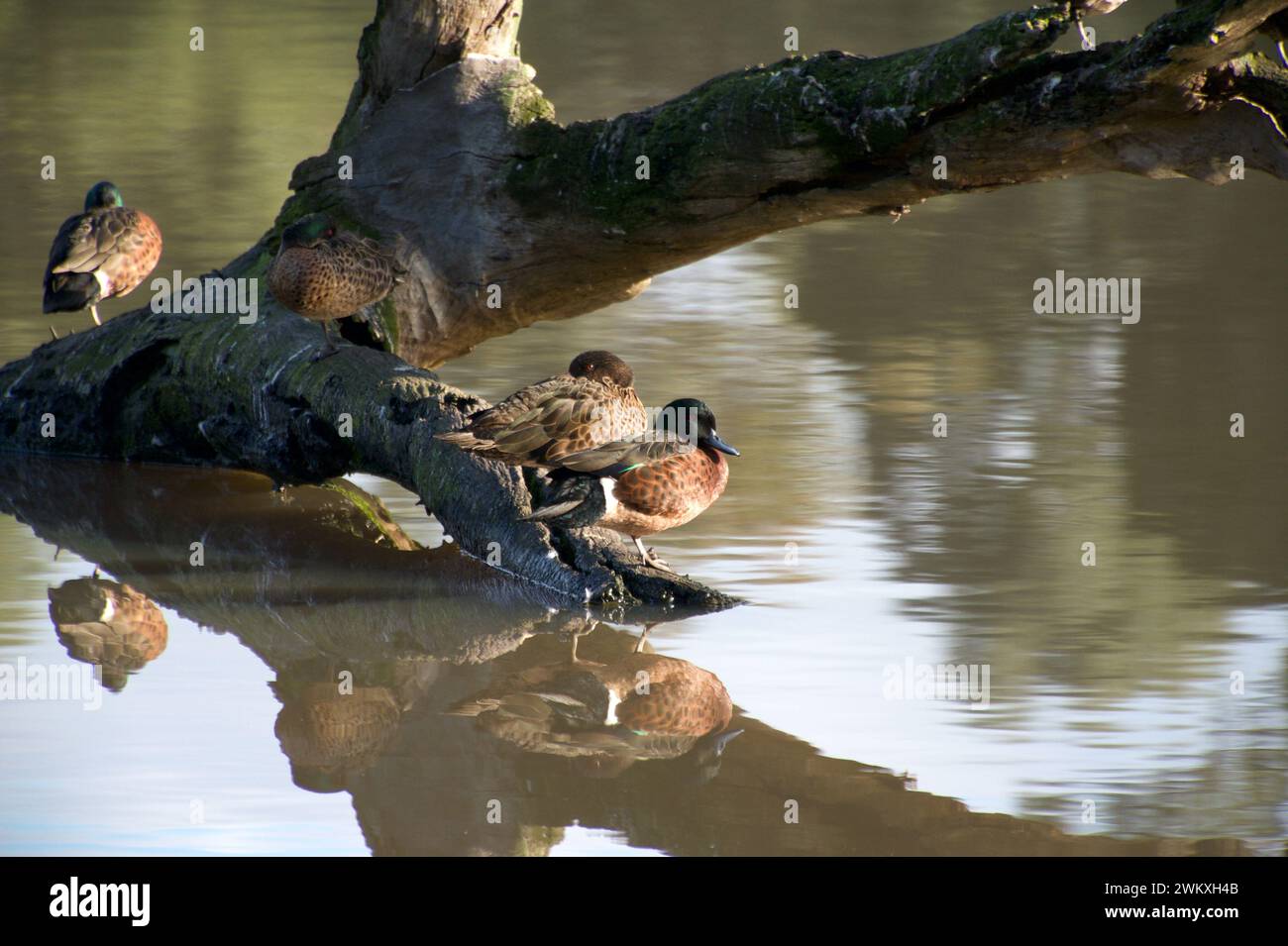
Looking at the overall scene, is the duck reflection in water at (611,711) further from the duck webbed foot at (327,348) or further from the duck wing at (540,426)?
the duck webbed foot at (327,348)

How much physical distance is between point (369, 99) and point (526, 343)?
228 cm

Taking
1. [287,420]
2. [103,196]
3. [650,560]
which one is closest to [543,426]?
[650,560]

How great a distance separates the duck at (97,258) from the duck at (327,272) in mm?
1560

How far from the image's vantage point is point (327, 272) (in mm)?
7758

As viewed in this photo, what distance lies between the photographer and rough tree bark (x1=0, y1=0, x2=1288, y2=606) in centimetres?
656

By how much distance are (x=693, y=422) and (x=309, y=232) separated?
7.22 feet

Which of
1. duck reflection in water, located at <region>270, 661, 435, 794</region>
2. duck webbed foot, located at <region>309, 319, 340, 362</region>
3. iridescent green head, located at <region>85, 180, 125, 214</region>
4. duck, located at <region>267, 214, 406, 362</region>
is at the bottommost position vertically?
duck reflection in water, located at <region>270, 661, 435, 794</region>

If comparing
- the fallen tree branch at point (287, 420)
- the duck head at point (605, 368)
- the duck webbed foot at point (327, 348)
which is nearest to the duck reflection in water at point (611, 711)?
the fallen tree branch at point (287, 420)

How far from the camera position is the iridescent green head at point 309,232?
8.01 meters

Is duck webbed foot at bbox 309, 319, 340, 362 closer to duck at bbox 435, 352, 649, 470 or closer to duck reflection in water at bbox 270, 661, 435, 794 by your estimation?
duck at bbox 435, 352, 649, 470

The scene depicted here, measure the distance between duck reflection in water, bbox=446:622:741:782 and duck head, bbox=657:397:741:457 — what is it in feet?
3.47

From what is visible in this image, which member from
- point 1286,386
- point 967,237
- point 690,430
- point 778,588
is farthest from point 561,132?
point 967,237

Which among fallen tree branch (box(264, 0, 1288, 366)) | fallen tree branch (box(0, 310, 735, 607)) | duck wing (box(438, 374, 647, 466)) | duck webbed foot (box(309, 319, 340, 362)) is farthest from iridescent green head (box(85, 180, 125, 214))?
duck wing (box(438, 374, 647, 466))

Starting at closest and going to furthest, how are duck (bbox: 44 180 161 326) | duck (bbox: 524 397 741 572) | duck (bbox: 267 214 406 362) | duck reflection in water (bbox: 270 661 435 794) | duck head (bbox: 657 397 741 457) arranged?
duck reflection in water (bbox: 270 661 435 794), duck (bbox: 524 397 741 572), duck head (bbox: 657 397 741 457), duck (bbox: 267 214 406 362), duck (bbox: 44 180 161 326)
